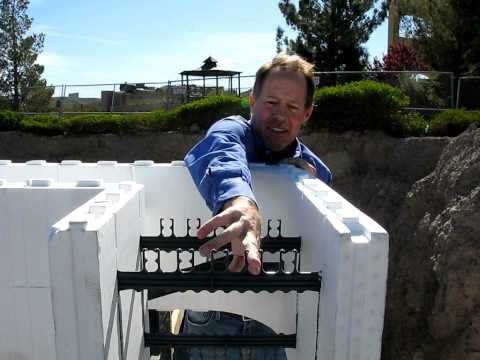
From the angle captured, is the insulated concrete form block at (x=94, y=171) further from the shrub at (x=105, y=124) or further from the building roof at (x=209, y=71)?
the building roof at (x=209, y=71)

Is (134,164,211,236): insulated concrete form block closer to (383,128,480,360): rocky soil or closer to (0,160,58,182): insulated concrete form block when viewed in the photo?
(0,160,58,182): insulated concrete form block

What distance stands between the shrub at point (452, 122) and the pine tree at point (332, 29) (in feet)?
31.8

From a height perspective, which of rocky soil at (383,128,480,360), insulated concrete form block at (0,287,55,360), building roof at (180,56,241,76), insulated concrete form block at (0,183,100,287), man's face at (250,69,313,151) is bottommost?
rocky soil at (383,128,480,360)

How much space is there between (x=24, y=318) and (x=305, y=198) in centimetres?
175

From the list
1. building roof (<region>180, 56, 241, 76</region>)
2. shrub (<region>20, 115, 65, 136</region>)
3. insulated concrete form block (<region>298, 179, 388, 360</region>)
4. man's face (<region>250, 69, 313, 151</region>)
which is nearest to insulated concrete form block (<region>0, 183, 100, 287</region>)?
man's face (<region>250, 69, 313, 151</region>)

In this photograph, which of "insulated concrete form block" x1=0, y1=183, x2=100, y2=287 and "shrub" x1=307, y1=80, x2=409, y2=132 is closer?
"insulated concrete form block" x1=0, y1=183, x2=100, y2=287

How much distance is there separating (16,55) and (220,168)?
69.0 feet

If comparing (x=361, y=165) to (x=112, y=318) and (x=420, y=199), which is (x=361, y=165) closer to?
(x=420, y=199)

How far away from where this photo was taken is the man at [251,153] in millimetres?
1061

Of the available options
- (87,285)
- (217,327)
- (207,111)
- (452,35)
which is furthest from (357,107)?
(87,285)

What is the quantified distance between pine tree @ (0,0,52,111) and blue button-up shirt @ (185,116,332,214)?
767 inches

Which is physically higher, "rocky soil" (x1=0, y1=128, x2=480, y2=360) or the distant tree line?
the distant tree line

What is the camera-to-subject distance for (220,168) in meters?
1.35

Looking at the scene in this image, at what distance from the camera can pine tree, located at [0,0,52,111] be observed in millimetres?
19188
